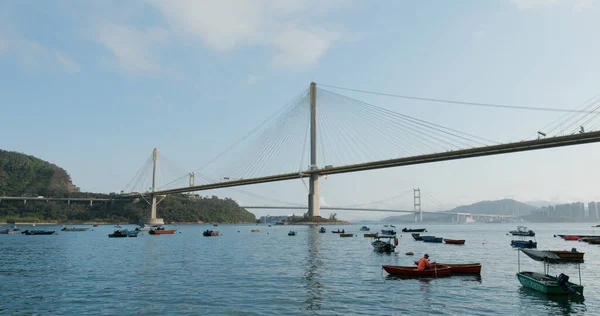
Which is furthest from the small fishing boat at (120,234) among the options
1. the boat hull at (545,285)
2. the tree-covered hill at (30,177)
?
the tree-covered hill at (30,177)

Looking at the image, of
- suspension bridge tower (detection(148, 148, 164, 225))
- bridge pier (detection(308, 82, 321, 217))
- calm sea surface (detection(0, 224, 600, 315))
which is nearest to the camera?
calm sea surface (detection(0, 224, 600, 315))

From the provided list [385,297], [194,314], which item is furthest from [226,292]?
[385,297]

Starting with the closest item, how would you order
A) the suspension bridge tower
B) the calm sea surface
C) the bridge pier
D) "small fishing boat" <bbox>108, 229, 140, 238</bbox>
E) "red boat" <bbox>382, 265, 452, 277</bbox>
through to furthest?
the calm sea surface
"red boat" <bbox>382, 265, 452, 277</bbox>
"small fishing boat" <bbox>108, 229, 140, 238</bbox>
the bridge pier
the suspension bridge tower

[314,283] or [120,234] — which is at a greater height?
[314,283]

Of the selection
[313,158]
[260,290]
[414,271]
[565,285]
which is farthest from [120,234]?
[565,285]

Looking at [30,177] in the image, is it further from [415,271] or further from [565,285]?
[565,285]

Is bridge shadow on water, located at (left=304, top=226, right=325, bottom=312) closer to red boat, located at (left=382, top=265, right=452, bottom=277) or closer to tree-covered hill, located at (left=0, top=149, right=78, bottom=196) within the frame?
red boat, located at (left=382, top=265, right=452, bottom=277)

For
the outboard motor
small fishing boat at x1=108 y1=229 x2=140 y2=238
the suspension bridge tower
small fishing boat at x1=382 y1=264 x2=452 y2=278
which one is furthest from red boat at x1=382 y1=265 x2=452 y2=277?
the suspension bridge tower

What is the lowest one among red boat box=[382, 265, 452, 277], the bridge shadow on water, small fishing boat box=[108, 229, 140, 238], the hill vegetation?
small fishing boat box=[108, 229, 140, 238]

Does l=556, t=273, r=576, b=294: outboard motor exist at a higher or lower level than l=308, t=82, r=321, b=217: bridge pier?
lower

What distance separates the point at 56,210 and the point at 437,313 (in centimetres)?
16062

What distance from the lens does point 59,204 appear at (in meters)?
152

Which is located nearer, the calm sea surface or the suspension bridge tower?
the calm sea surface

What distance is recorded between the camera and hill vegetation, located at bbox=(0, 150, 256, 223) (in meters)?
144
